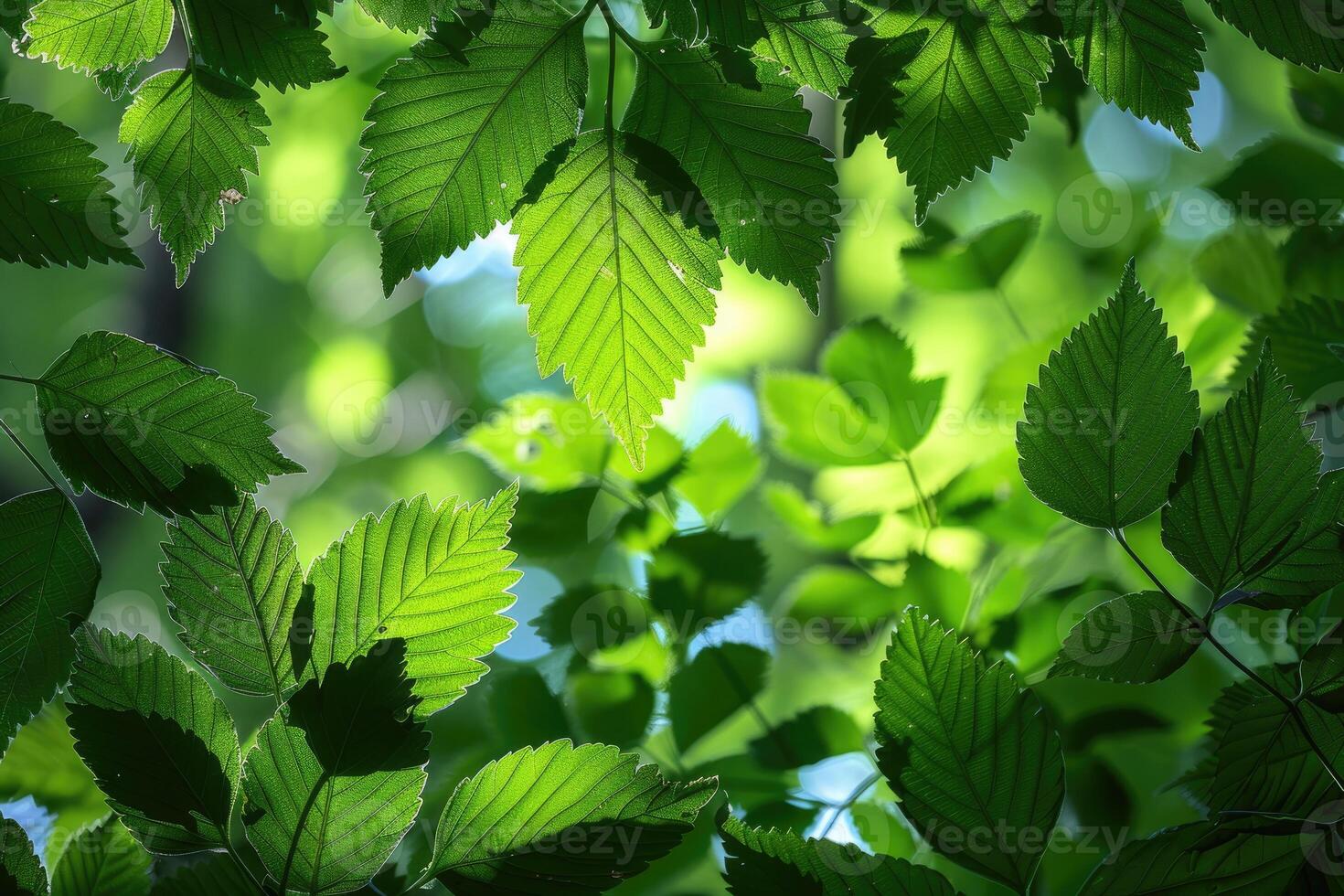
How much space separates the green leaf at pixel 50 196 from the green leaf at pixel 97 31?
0.06 ft

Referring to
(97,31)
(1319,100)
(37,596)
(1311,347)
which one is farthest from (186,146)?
(1319,100)

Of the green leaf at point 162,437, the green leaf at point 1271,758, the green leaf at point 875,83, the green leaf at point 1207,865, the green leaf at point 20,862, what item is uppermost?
the green leaf at point 875,83

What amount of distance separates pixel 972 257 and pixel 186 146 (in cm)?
43

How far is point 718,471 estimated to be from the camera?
490mm

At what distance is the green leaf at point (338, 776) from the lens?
0.79 feet

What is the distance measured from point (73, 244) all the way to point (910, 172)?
24 centimetres

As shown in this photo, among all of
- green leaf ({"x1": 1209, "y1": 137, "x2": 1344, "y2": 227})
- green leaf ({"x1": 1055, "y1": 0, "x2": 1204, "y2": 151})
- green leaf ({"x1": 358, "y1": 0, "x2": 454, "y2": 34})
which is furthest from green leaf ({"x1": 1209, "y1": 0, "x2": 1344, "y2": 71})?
green leaf ({"x1": 1209, "y1": 137, "x2": 1344, "y2": 227})

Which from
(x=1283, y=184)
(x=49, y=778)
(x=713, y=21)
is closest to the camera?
(x=713, y=21)

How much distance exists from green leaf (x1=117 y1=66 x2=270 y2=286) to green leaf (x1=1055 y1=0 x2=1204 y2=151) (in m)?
0.24

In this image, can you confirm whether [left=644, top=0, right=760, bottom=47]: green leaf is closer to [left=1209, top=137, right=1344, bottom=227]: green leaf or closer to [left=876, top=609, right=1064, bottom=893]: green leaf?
[left=876, top=609, right=1064, bottom=893]: green leaf

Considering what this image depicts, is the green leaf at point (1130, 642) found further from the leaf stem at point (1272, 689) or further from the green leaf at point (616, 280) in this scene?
the green leaf at point (616, 280)

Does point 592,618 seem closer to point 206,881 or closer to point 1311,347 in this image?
point 206,881

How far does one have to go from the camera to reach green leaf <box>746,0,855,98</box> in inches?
9.7

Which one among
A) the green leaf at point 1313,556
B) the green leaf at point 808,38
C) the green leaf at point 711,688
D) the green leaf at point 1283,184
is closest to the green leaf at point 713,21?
the green leaf at point 808,38
